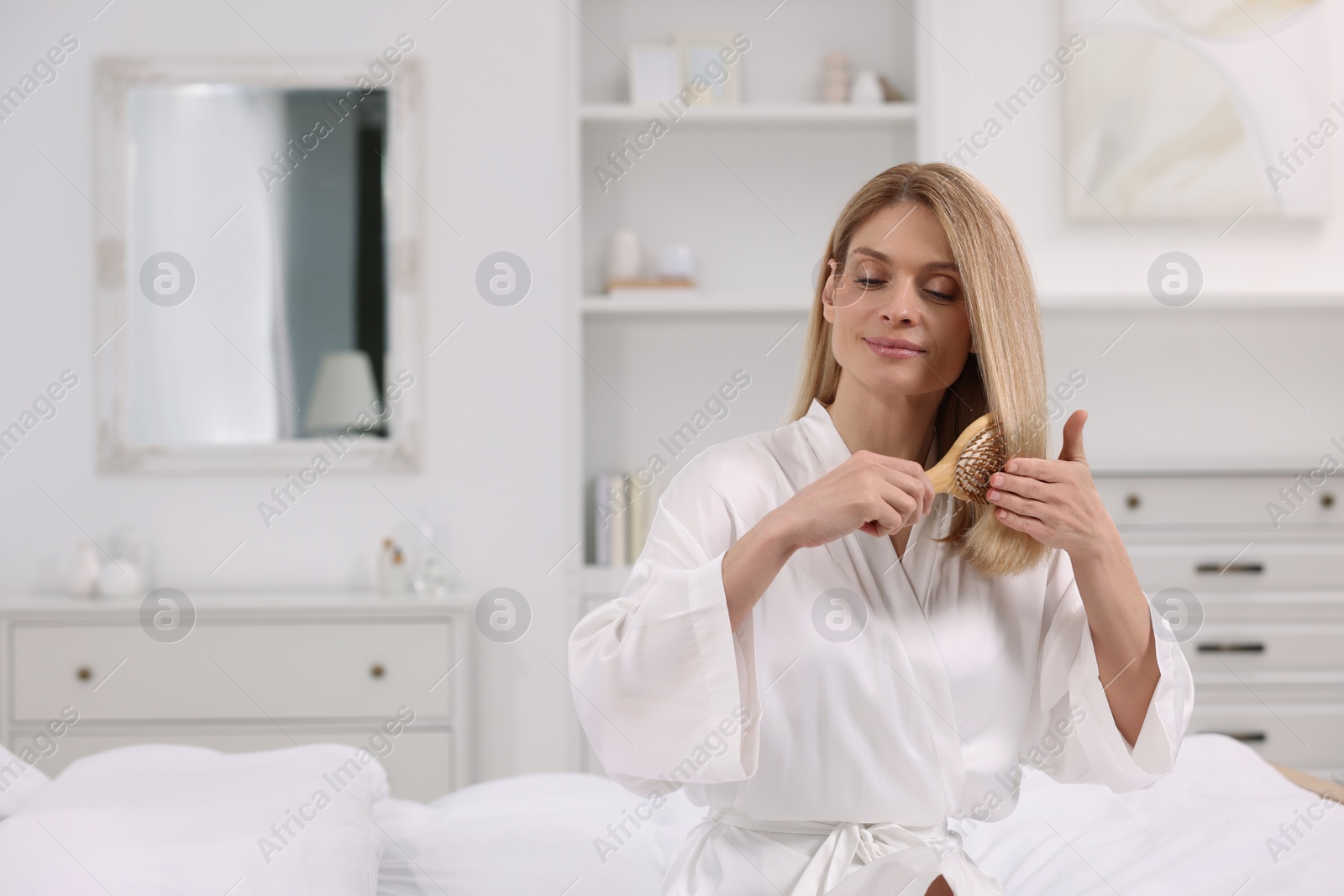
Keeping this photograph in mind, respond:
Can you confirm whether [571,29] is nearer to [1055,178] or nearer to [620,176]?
[620,176]

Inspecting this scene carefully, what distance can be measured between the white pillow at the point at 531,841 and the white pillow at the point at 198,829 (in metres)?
0.10

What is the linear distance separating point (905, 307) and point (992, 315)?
93mm

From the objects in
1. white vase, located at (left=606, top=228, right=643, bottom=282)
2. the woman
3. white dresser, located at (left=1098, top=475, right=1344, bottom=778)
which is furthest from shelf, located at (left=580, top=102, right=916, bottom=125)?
the woman

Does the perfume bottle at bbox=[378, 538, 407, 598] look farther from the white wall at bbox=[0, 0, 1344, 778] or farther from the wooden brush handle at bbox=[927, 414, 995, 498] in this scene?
the wooden brush handle at bbox=[927, 414, 995, 498]

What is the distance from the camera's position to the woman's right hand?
95 centimetres

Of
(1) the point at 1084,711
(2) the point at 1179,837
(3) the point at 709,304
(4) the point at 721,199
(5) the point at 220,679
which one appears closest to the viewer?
(1) the point at 1084,711

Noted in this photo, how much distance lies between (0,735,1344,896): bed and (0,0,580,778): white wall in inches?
48.8

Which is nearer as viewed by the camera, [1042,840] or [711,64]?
[1042,840]

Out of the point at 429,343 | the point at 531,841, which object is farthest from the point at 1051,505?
the point at 429,343

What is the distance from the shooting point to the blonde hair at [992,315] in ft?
3.64

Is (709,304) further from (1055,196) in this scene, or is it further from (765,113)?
(1055,196)

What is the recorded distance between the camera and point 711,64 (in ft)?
10.2

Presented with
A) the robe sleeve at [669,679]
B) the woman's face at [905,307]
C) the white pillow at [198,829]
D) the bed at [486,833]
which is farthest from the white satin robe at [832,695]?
the white pillow at [198,829]

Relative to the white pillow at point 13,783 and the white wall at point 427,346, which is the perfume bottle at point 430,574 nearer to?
the white wall at point 427,346
